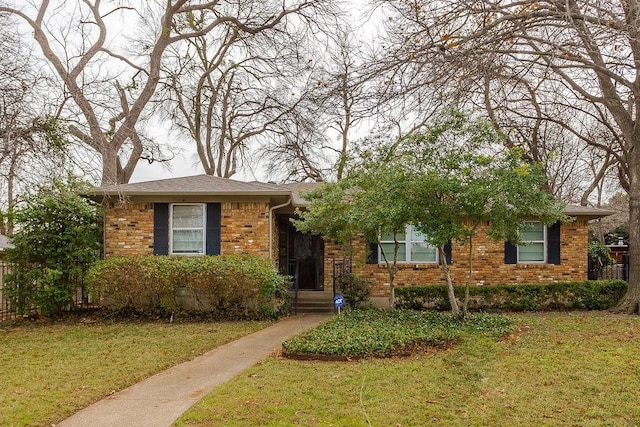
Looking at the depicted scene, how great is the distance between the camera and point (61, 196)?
10.9m

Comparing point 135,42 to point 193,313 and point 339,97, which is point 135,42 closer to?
point 193,313

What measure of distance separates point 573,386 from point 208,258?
8107mm

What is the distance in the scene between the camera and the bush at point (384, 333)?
7.59m

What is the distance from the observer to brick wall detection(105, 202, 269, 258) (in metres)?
12.9

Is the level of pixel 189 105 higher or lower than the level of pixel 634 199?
higher

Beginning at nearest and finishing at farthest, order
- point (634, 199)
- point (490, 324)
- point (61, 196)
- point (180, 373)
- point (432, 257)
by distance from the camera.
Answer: point (180, 373), point (490, 324), point (61, 196), point (634, 199), point (432, 257)

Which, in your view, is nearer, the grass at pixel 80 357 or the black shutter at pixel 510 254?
the grass at pixel 80 357

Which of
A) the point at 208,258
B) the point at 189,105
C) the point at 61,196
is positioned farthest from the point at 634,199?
the point at 189,105

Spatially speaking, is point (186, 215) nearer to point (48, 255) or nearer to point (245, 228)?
point (245, 228)

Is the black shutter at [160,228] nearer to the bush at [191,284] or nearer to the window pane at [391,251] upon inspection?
the bush at [191,284]

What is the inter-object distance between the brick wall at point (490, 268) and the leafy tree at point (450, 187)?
4568mm

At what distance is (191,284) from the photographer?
11.4 m

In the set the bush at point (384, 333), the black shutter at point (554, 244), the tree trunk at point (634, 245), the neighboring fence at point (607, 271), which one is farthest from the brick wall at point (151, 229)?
the neighboring fence at point (607, 271)

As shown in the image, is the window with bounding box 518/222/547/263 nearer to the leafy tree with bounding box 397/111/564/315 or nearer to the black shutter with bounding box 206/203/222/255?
the leafy tree with bounding box 397/111/564/315
